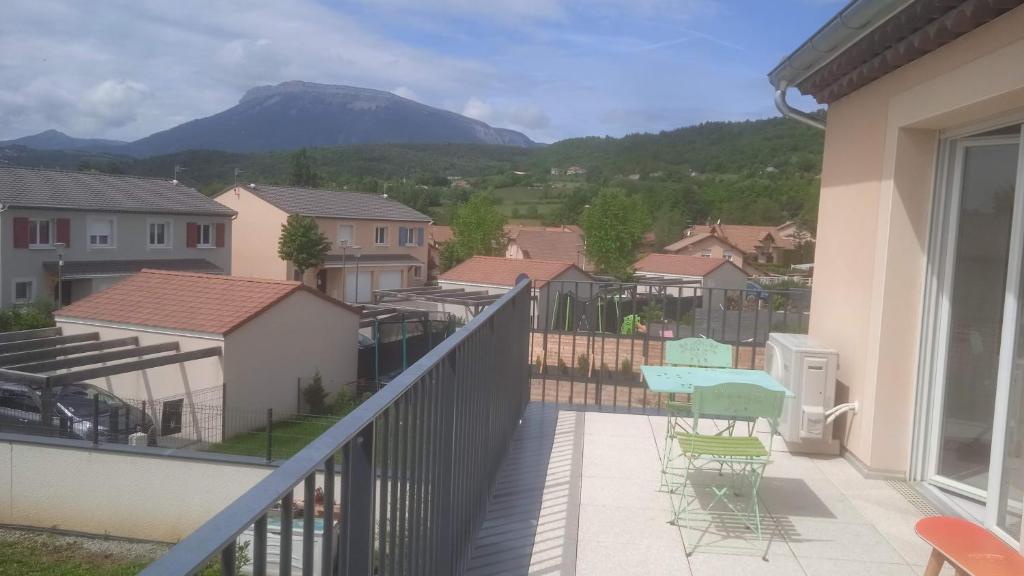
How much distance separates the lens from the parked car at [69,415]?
14.8m

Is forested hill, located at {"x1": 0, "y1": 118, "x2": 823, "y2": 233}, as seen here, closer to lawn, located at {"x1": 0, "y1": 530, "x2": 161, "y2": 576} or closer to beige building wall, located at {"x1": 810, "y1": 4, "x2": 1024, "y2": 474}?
lawn, located at {"x1": 0, "y1": 530, "x2": 161, "y2": 576}

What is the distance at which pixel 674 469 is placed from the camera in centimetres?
538

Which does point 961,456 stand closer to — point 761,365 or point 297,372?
point 761,365

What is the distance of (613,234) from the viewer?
176 feet

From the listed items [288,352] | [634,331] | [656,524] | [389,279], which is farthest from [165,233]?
[656,524]

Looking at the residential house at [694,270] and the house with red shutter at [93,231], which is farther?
the residential house at [694,270]

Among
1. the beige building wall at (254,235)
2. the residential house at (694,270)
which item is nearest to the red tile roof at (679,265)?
the residential house at (694,270)

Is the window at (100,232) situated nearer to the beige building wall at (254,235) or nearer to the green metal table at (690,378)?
the beige building wall at (254,235)

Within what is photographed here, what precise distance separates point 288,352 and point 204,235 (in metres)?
20.1

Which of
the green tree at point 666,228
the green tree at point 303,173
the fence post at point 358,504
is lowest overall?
the fence post at point 358,504

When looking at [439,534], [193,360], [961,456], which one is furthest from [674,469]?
[193,360]

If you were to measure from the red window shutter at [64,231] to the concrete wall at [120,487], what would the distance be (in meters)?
21.0

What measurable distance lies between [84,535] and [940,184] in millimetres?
15031

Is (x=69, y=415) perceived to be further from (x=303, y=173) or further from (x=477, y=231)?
(x=303, y=173)
